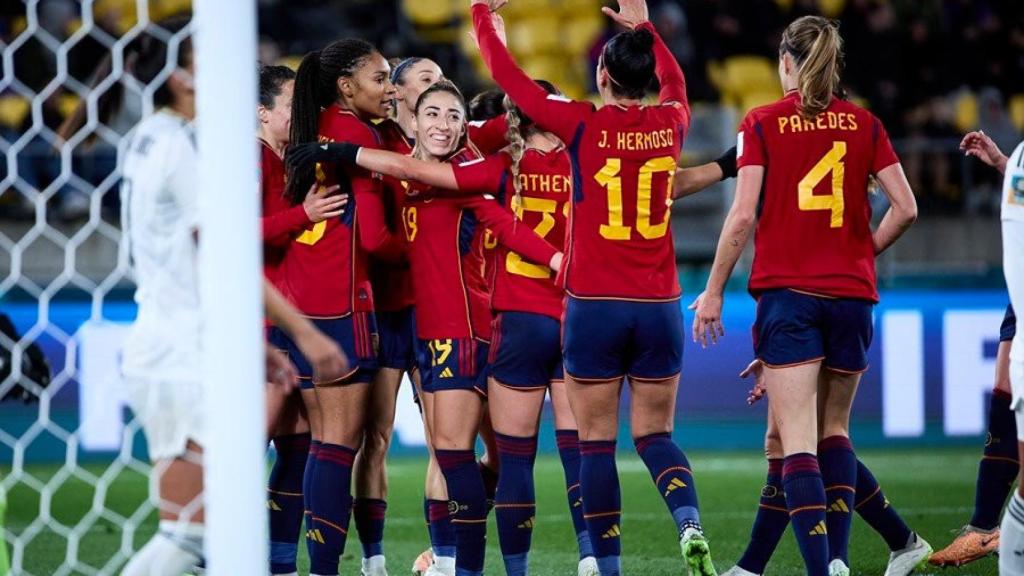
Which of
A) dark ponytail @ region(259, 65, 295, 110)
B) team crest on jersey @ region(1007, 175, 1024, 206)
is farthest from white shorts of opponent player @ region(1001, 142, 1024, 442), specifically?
dark ponytail @ region(259, 65, 295, 110)

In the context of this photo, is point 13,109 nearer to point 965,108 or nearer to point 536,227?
point 536,227

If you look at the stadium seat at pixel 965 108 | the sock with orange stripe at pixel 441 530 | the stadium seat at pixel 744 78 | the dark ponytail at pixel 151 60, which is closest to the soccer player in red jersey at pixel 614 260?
the sock with orange stripe at pixel 441 530

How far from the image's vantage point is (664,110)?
4980 millimetres

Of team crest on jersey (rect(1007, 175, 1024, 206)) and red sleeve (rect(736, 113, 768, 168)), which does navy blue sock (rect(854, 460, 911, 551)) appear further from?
team crest on jersey (rect(1007, 175, 1024, 206))

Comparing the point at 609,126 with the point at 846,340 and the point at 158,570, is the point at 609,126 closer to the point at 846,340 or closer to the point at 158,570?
the point at 846,340

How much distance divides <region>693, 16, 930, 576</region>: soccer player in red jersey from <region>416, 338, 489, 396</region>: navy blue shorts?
81cm

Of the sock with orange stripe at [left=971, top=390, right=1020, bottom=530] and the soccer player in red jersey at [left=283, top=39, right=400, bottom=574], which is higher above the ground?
the soccer player in red jersey at [left=283, top=39, right=400, bottom=574]

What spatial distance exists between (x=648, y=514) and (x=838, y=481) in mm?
2785

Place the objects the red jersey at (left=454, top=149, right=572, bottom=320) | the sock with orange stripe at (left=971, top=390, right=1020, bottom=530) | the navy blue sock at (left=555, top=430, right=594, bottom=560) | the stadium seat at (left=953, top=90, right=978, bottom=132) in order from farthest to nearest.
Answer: the stadium seat at (left=953, top=90, right=978, bottom=132) < the sock with orange stripe at (left=971, top=390, right=1020, bottom=530) < the navy blue sock at (left=555, top=430, right=594, bottom=560) < the red jersey at (left=454, top=149, right=572, bottom=320)

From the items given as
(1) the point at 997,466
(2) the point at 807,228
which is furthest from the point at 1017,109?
(2) the point at 807,228

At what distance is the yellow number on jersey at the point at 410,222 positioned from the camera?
5273mm

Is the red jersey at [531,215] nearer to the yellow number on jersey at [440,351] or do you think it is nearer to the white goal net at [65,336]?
the yellow number on jersey at [440,351]

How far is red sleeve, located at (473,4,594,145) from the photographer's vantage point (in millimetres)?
4859

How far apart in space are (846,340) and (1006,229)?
3.62 feet
